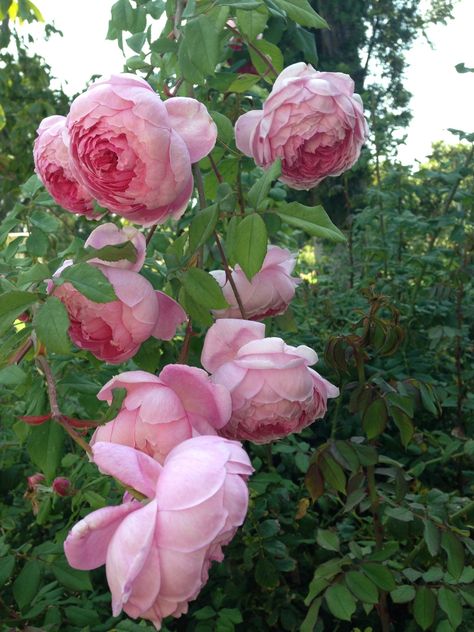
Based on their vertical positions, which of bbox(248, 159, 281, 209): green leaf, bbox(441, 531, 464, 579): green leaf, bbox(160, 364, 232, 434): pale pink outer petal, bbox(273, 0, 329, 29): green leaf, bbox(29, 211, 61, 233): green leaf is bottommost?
bbox(441, 531, 464, 579): green leaf

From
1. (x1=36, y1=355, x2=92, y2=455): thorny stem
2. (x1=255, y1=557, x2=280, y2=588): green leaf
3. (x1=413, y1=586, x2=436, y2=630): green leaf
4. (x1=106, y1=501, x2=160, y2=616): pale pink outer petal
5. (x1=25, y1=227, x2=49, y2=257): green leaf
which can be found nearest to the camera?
(x1=106, y1=501, x2=160, y2=616): pale pink outer petal

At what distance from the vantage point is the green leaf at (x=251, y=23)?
35.3 inches

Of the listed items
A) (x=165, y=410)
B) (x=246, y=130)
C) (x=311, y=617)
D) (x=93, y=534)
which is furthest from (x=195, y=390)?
(x=311, y=617)

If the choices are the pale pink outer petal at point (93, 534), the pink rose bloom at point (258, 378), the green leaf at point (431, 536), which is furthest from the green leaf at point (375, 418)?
the pale pink outer petal at point (93, 534)

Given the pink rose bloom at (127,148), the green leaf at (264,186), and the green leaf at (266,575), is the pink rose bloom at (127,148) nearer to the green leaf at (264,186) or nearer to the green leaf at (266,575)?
the green leaf at (264,186)

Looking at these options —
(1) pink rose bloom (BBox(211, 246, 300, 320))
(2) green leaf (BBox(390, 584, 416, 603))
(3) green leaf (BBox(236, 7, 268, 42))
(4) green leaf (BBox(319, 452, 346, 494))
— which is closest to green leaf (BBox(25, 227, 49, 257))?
(1) pink rose bloom (BBox(211, 246, 300, 320))

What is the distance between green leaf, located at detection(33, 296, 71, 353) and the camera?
597 mm

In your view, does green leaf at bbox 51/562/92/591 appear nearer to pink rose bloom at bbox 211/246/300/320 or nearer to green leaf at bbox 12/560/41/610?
green leaf at bbox 12/560/41/610

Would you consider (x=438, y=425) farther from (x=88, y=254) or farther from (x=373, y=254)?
(x=88, y=254)

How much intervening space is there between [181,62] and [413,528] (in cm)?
73

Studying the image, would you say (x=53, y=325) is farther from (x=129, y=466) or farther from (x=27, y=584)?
(x=27, y=584)

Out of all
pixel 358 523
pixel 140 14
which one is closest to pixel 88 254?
pixel 140 14

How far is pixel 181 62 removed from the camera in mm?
796

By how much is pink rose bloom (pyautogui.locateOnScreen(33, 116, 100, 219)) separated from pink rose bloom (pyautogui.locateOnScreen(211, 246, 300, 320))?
0.17 metres
